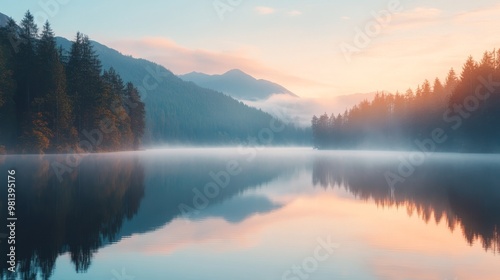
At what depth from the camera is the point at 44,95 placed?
277 ft

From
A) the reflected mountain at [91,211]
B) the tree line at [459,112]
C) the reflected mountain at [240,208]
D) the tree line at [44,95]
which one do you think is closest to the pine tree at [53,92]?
the tree line at [44,95]

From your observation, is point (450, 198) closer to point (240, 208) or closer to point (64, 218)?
point (240, 208)

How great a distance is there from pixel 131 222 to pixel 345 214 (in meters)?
11.5

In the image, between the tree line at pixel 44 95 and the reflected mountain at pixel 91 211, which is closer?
the reflected mountain at pixel 91 211

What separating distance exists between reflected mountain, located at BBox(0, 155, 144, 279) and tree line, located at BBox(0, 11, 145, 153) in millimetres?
46199

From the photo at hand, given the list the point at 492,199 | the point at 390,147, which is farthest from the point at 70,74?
the point at 390,147

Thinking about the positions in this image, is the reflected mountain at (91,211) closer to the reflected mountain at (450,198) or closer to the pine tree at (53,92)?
the reflected mountain at (450,198)

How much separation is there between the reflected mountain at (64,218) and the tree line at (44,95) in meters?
46.2

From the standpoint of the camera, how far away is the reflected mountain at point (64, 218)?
14.9 meters

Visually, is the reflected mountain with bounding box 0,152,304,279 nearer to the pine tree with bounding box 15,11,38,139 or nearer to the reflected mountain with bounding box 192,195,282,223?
the reflected mountain with bounding box 192,195,282,223

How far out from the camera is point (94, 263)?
14.8 meters

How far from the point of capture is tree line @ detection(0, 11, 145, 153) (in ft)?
263

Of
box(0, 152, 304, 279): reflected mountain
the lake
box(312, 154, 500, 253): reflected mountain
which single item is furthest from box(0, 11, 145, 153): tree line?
box(312, 154, 500, 253): reflected mountain

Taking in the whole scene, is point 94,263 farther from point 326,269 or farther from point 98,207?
point 98,207
